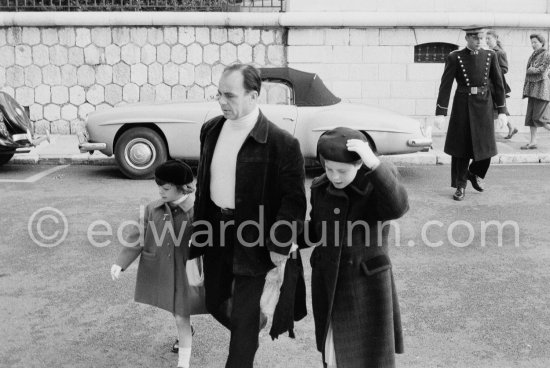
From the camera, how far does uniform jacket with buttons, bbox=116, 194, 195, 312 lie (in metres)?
4.26

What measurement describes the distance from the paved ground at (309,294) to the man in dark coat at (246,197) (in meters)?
0.82

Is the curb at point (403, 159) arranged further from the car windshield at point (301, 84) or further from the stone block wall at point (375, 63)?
the stone block wall at point (375, 63)

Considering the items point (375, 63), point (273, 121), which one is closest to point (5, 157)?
point (273, 121)

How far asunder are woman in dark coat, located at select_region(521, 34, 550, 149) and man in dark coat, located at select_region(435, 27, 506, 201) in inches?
166

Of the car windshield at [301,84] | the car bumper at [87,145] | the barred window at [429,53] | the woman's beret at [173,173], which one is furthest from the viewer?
the barred window at [429,53]

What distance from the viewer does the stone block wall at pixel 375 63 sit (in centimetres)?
1416

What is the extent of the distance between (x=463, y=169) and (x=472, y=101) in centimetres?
79

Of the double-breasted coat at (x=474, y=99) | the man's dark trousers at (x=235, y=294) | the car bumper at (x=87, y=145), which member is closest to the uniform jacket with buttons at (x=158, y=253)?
the man's dark trousers at (x=235, y=294)

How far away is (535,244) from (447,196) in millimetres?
2151

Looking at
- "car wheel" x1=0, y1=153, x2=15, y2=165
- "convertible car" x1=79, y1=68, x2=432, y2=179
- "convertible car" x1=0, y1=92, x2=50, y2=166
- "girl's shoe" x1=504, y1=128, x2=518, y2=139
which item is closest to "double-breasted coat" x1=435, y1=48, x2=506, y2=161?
"convertible car" x1=79, y1=68, x2=432, y2=179

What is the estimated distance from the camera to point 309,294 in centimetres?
580

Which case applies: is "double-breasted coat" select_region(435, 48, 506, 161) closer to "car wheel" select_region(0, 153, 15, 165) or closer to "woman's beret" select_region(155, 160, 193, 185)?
"woman's beret" select_region(155, 160, 193, 185)

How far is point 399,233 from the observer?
7551 mm

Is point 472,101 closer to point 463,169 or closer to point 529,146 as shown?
point 463,169
